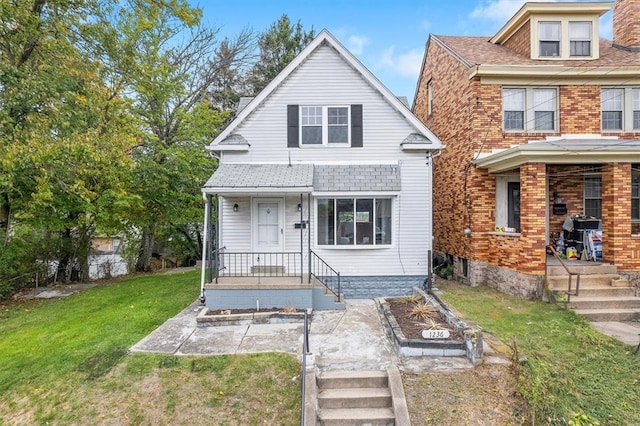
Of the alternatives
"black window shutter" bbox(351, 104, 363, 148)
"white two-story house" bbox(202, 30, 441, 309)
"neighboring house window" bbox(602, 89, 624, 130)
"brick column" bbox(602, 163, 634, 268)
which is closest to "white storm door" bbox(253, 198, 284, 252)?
"white two-story house" bbox(202, 30, 441, 309)

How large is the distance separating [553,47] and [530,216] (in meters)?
6.74

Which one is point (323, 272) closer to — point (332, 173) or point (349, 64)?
point (332, 173)

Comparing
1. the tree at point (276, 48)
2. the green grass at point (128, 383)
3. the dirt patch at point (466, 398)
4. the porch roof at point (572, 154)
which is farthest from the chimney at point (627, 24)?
the tree at point (276, 48)

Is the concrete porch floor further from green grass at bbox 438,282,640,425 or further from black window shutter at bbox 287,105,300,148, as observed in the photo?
black window shutter at bbox 287,105,300,148

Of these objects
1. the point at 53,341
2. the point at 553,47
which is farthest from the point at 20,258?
the point at 553,47

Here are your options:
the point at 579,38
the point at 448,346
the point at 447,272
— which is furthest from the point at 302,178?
the point at 579,38

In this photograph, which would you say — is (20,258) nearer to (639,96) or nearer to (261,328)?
(261,328)

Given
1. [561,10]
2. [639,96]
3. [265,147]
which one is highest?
[561,10]

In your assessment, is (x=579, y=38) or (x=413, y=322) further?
(x=579, y=38)

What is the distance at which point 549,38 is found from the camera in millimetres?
11742

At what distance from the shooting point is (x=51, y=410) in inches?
202

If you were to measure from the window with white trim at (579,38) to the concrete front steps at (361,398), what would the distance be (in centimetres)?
1255

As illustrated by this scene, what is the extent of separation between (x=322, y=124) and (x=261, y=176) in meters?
2.51

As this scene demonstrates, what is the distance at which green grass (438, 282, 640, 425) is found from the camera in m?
4.63
